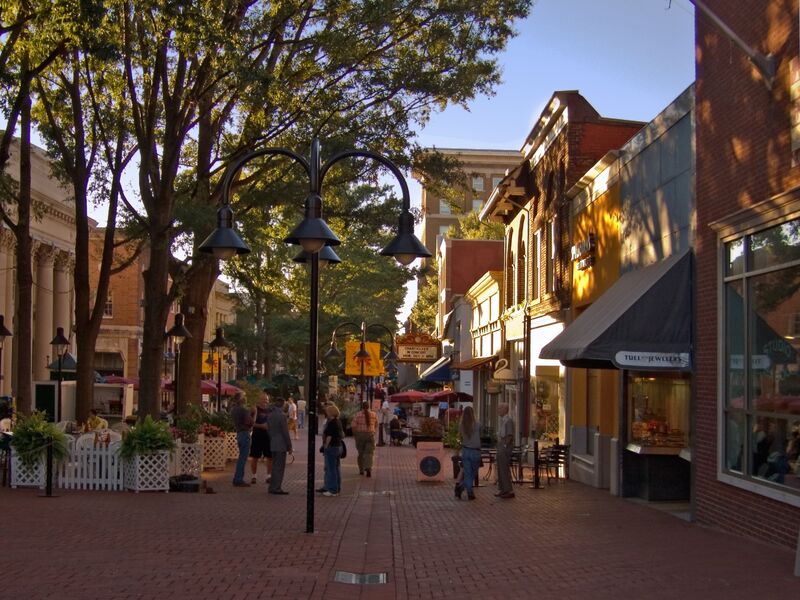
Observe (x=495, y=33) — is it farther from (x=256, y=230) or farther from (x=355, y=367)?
(x=355, y=367)

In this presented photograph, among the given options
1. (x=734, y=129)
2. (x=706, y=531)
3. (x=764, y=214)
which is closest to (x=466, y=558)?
(x=706, y=531)

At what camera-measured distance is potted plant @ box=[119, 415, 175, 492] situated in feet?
55.4

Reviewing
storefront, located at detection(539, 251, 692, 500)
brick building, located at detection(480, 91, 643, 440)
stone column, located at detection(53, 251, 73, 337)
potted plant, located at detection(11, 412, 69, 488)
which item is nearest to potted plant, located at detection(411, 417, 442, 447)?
brick building, located at detection(480, 91, 643, 440)

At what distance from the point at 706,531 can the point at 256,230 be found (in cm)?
1447

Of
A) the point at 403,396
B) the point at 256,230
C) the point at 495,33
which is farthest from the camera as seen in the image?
the point at 403,396

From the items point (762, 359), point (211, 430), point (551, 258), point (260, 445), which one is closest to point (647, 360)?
point (762, 359)

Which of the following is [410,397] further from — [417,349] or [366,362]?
[417,349]

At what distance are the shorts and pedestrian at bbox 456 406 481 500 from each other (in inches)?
161

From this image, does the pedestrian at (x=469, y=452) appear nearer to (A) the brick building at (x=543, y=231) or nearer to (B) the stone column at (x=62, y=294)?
(A) the brick building at (x=543, y=231)

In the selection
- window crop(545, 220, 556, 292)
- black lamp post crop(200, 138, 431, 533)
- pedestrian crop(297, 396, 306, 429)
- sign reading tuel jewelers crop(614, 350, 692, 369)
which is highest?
window crop(545, 220, 556, 292)

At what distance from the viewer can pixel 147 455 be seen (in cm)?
1691

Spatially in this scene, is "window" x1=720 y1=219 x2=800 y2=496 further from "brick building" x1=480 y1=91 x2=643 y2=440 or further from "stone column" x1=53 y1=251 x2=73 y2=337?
"stone column" x1=53 y1=251 x2=73 y2=337

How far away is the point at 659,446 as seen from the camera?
1638cm

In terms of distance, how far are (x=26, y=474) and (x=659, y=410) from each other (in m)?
10.7
